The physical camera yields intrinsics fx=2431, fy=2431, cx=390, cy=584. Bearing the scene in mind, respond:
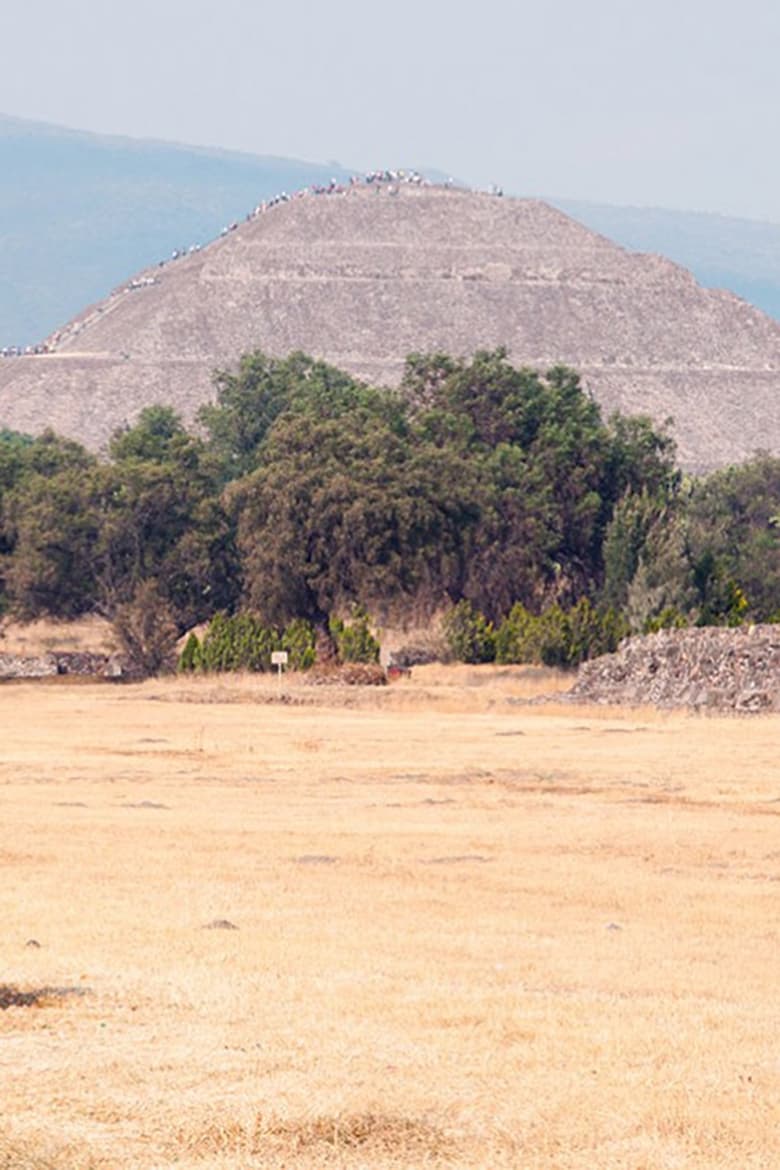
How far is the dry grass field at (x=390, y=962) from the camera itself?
37.5 feet

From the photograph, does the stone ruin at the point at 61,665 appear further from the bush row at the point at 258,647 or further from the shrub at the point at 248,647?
the shrub at the point at 248,647

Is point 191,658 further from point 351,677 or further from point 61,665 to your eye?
point 61,665

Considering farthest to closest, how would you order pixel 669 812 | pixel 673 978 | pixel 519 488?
pixel 519 488
pixel 669 812
pixel 673 978

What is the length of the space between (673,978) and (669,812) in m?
14.3

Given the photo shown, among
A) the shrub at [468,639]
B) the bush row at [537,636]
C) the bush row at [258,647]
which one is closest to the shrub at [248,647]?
the bush row at [258,647]

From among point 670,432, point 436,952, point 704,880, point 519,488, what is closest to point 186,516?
point 519,488

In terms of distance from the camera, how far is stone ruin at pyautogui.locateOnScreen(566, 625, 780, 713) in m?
51.7

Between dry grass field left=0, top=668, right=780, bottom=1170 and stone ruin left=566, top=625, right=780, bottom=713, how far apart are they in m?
11.5

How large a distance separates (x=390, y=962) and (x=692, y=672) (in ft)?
120

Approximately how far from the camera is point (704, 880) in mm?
24125

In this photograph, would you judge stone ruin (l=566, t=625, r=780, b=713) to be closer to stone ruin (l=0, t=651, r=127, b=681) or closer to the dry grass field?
the dry grass field

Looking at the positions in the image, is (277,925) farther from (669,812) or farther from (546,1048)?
(669,812)

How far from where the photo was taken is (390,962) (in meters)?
17.4

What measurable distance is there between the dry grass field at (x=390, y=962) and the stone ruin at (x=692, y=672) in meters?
11.5
